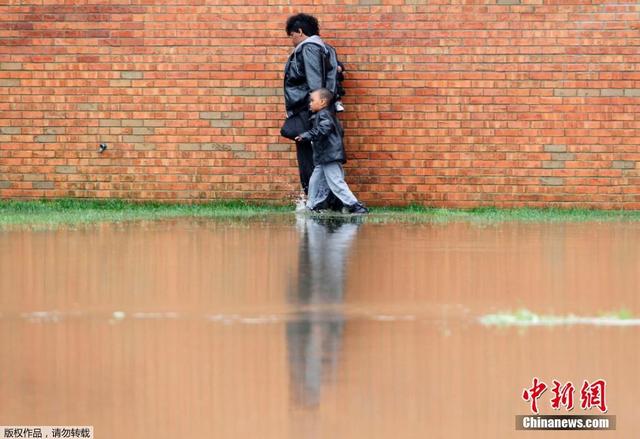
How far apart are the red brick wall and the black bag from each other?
0.75m

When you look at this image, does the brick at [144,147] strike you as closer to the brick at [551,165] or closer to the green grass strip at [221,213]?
the green grass strip at [221,213]

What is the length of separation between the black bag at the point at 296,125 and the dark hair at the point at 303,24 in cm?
86

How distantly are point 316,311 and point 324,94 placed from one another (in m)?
7.35

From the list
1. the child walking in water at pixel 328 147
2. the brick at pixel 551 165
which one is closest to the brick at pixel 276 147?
the child walking in water at pixel 328 147

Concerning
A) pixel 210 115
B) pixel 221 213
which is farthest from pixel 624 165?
pixel 210 115

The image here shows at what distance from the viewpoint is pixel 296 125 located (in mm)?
15484

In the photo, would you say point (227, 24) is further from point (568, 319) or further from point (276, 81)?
point (568, 319)

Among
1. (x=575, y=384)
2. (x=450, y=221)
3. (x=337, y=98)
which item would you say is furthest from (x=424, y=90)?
(x=575, y=384)

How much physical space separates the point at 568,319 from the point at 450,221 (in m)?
6.70

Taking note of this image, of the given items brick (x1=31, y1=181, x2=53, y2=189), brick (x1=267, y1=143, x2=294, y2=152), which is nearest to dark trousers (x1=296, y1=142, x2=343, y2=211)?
brick (x1=267, y1=143, x2=294, y2=152)

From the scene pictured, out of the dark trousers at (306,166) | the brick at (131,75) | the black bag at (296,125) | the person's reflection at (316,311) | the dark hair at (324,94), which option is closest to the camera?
the person's reflection at (316,311)

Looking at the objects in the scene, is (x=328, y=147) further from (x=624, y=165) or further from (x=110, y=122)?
(x=624, y=165)

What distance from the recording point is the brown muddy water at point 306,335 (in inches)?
225

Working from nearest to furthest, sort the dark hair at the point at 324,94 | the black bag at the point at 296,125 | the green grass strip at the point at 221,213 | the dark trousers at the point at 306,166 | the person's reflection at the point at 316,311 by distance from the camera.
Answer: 1. the person's reflection at the point at 316,311
2. the green grass strip at the point at 221,213
3. the dark hair at the point at 324,94
4. the black bag at the point at 296,125
5. the dark trousers at the point at 306,166
